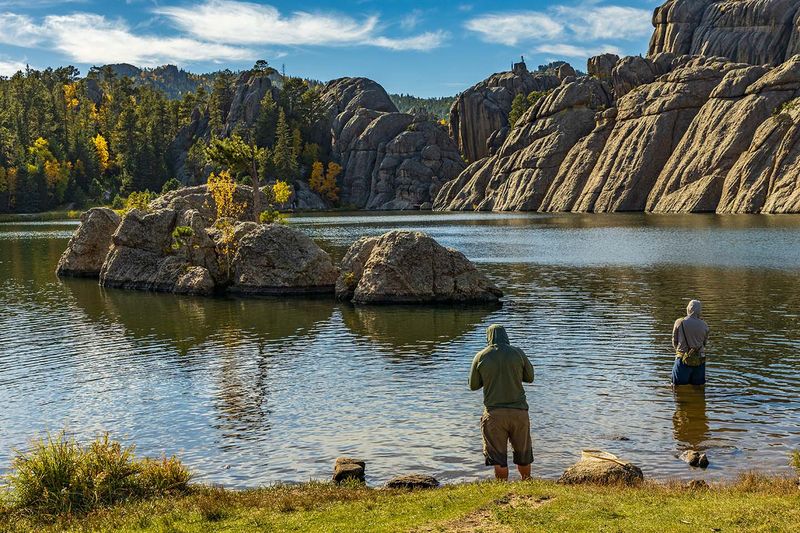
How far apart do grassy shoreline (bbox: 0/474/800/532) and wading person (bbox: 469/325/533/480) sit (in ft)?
2.83

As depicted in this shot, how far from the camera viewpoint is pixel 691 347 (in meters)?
26.3

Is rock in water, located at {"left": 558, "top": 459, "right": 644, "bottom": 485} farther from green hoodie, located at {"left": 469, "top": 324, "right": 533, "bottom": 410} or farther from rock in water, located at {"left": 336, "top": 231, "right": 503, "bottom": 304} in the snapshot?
rock in water, located at {"left": 336, "top": 231, "right": 503, "bottom": 304}

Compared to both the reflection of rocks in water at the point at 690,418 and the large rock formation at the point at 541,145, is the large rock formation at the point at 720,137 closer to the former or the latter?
the large rock formation at the point at 541,145

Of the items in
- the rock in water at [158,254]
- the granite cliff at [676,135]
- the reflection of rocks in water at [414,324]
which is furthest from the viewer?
the granite cliff at [676,135]

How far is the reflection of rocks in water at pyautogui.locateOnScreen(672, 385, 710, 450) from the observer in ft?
71.2

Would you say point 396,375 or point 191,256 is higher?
point 191,256

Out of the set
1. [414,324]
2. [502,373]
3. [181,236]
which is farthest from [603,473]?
[181,236]

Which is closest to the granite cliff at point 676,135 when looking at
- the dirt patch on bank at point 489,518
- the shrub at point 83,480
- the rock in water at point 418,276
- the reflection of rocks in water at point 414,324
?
the rock in water at point 418,276

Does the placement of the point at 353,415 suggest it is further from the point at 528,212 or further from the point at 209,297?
the point at 528,212

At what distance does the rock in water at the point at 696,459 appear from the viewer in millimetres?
19516

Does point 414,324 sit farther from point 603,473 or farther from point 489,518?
point 489,518

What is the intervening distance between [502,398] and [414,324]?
84.3 ft

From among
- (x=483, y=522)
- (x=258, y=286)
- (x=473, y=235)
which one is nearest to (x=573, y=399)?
(x=483, y=522)

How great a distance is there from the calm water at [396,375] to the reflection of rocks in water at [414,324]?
8.7 inches
